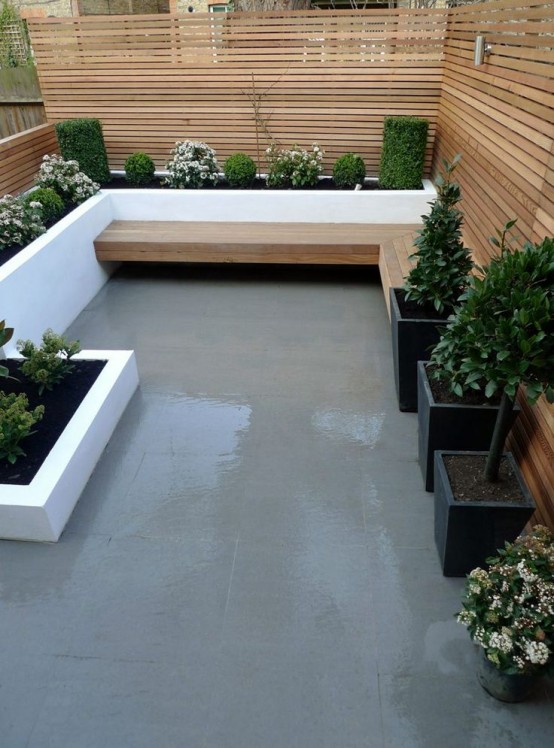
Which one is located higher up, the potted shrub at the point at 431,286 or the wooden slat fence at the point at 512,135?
the wooden slat fence at the point at 512,135

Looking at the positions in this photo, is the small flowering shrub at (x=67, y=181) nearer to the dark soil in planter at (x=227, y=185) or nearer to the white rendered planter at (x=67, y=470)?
the dark soil in planter at (x=227, y=185)

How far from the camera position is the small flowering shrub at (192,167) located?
6.14 meters

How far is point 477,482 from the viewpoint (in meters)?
2.51

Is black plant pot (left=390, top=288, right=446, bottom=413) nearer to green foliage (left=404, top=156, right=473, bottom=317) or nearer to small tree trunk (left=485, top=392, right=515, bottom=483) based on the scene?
green foliage (left=404, top=156, right=473, bottom=317)

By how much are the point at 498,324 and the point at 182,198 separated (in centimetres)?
454

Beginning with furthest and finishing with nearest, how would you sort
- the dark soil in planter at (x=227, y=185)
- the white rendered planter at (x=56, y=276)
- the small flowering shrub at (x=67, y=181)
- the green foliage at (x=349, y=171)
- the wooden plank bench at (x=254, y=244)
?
the dark soil in planter at (x=227, y=185) < the green foliage at (x=349, y=171) < the small flowering shrub at (x=67, y=181) < the wooden plank bench at (x=254, y=244) < the white rendered planter at (x=56, y=276)

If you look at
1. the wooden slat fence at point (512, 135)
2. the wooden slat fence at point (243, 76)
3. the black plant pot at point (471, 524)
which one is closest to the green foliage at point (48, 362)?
the black plant pot at point (471, 524)

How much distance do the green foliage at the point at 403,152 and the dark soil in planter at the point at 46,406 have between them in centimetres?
377

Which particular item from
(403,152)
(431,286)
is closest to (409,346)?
(431,286)

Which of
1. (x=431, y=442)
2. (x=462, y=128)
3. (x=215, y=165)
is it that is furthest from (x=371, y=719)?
(x=215, y=165)

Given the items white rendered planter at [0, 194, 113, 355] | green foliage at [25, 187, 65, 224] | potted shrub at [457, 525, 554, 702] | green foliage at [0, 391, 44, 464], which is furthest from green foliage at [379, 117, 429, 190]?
potted shrub at [457, 525, 554, 702]

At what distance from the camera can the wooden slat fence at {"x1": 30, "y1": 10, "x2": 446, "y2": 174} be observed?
19.5ft

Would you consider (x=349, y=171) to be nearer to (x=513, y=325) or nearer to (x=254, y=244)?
(x=254, y=244)

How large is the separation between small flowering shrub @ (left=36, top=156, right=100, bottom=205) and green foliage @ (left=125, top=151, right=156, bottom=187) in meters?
0.62
